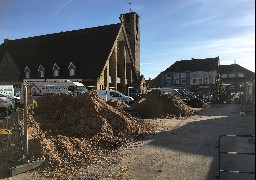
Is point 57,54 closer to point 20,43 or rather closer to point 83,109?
point 20,43

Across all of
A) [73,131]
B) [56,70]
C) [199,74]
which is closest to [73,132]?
[73,131]

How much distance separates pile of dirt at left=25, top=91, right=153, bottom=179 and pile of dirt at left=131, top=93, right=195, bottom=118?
7.99m

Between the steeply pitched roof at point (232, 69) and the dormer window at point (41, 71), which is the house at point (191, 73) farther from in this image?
the dormer window at point (41, 71)

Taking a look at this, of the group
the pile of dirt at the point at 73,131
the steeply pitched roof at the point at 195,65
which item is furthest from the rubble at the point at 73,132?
the steeply pitched roof at the point at 195,65

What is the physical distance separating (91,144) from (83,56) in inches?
1396

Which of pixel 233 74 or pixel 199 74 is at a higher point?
pixel 233 74

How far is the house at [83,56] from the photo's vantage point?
45.6 m

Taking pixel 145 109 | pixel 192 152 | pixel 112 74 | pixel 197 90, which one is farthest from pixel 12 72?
pixel 192 152

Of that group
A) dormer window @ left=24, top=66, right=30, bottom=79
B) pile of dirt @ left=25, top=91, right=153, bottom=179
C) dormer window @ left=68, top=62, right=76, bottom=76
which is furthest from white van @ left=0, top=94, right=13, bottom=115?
dormer window @ left=24, top=66, right=30, bottom=79

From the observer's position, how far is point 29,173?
994cm

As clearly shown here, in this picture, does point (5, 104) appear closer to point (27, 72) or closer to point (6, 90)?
point (6, 90)

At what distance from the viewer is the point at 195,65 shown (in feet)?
324

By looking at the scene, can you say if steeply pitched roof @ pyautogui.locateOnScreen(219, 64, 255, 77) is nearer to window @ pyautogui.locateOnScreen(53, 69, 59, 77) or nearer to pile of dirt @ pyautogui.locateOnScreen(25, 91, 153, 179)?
window @ pyautogui.locateOnScreen(53, 69, 59, 77)

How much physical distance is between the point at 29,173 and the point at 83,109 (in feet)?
21.4
